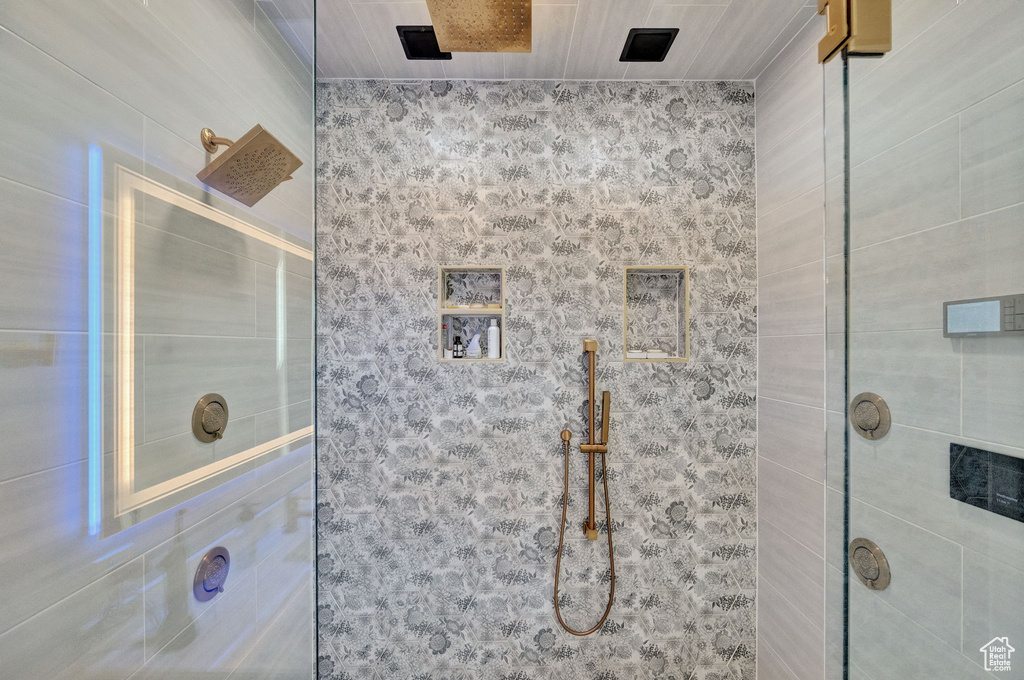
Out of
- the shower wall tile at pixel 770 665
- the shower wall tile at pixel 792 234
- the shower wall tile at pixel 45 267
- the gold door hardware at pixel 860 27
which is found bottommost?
the shower wall tile at pixel 770 665

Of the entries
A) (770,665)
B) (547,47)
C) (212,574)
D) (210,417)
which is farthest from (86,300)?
→ (770,665)

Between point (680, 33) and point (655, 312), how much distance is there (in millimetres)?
1007

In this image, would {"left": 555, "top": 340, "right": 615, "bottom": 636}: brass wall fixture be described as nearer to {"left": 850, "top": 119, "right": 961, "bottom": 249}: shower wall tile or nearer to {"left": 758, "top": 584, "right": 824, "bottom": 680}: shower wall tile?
{"left": 758, "top": 584, "right": 824, "bottom": 680}: shower wall tile

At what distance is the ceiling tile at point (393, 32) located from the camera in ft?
4.78

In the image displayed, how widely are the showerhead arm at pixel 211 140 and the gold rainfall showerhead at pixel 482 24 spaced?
0.68 m

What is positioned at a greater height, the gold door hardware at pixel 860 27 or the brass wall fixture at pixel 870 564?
the gold door hardware at pixel 860 27

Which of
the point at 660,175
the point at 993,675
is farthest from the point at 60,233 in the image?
the point at 660,175

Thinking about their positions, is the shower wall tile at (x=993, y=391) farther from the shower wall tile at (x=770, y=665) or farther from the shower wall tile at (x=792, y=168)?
the shower wall tile at (x=770, y=665)

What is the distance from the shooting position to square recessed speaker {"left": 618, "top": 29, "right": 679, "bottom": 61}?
5.20 feet

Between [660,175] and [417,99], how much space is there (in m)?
1.04

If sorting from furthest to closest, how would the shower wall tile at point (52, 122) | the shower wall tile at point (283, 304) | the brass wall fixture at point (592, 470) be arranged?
1. the brass wall fixture at point (592, 470)
2. the shower wall tile at point (283, 304)
3. the shower wall tile at point (52, 122)

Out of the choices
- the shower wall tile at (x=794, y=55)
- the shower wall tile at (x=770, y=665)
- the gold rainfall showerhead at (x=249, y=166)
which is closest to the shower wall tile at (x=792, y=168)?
the shower wall tile at (x=794, y=55)
